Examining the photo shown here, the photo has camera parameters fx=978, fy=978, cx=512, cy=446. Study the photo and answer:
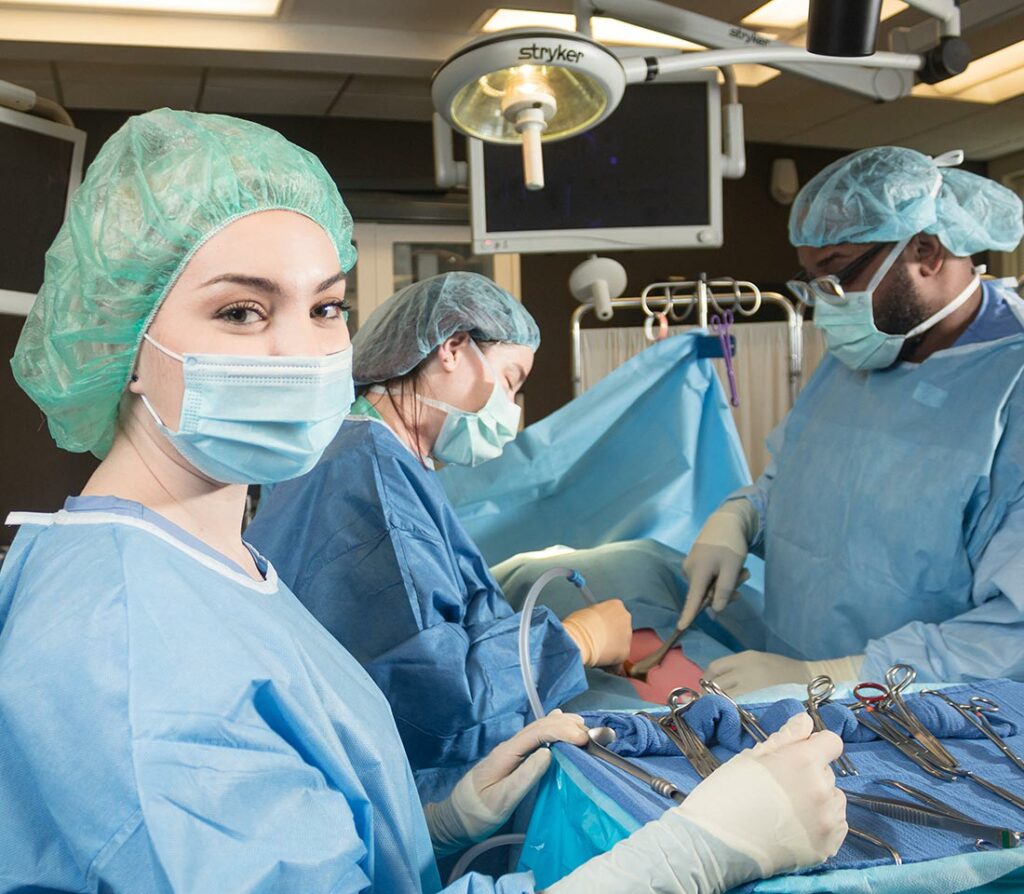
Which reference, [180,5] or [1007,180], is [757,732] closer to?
[180,5]

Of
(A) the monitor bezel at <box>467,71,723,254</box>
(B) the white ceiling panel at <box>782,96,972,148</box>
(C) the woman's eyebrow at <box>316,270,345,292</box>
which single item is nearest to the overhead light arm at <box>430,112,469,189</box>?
(A) the monitor bezel at <box>467,71,723,254</box>

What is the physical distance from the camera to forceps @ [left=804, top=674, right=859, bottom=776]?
0.99 m

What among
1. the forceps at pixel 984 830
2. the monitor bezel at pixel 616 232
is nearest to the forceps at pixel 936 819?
the forceps at pixel 984 830

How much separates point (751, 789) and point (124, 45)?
9.90ft

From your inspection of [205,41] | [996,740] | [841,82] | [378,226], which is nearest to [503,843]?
[996,740]

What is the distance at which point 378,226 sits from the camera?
4.45 meters

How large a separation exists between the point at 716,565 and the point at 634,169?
101 cm

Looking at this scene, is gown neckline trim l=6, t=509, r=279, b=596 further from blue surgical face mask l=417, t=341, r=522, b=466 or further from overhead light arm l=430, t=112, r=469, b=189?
overhead light arm l=430, t=112, r=469, b=189

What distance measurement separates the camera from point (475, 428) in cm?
180

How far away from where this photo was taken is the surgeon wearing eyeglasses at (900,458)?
1606 mm

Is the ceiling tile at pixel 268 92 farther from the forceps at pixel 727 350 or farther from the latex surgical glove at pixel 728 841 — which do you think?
the latex surgical glove at pixel 728 841

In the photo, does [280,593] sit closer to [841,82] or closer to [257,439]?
[257,439]

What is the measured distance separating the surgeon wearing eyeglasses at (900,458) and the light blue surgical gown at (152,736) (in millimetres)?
1055

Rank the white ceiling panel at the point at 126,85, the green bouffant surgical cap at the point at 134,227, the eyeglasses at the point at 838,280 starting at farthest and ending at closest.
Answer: the white ceiling panel at the point at 126,85 → the eyeglasses at the point at 838,280 → the green bouffant surgical cap at the point at 134,227
